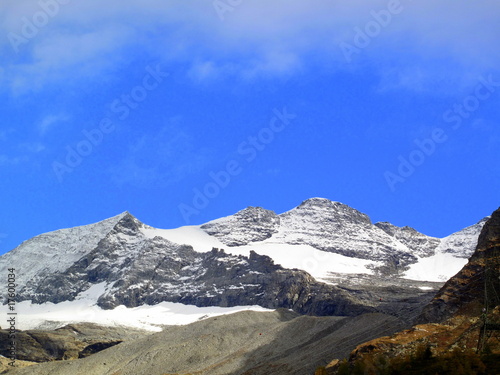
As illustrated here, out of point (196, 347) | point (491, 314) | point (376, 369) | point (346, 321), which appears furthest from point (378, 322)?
point (376, 369)

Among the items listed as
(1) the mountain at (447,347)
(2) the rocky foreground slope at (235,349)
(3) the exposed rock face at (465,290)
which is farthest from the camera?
(2) the rocky foreground slope at (235,349)

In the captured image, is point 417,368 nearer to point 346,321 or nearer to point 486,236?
point 486,236

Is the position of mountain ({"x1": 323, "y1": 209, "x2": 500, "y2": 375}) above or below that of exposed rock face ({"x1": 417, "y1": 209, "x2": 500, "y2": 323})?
below

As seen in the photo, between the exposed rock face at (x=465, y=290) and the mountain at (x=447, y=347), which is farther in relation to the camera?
the exposed rock face at (x=465, y=290)

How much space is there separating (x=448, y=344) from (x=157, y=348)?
9586 cm

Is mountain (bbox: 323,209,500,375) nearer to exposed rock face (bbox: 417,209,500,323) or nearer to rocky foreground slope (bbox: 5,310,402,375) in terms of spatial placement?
exposed rock face (bbox: 417,209,500,323)

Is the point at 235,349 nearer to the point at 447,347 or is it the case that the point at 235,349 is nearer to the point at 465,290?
the point at 465,290

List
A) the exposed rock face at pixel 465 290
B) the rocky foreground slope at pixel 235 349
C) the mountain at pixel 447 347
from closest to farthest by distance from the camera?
1. the mountain at pixel 447 347
2. the exposed rock face at pixel 465 290
3. the rocky foreground slope at pixel 235 349

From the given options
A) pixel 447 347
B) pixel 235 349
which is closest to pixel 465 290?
pixel 447 347

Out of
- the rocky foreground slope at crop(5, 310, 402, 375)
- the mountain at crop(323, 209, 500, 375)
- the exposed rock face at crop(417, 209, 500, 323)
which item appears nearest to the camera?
the mountain at crop(323, 209, 500, 375)

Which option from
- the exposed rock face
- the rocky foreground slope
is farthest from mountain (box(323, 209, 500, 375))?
the rocky foreground slope

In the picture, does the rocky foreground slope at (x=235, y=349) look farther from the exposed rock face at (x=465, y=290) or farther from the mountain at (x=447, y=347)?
the mountain at (x=447, y=347)

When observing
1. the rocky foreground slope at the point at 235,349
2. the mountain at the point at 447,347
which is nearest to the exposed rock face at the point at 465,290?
the mountain at the point at 447,347

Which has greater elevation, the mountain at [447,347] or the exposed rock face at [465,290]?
the exposed rock face at [465,290]
